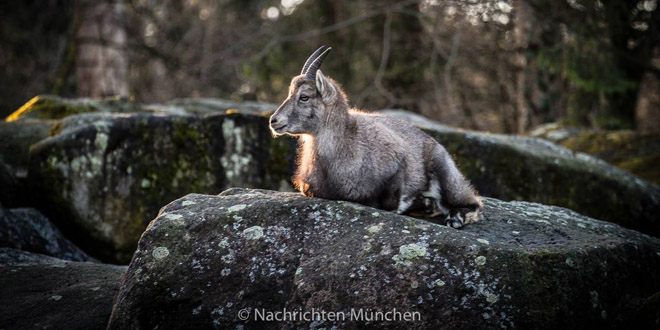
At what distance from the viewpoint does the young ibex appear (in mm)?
5480

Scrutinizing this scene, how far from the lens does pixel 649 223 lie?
854cm

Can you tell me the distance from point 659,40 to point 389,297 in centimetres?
1210

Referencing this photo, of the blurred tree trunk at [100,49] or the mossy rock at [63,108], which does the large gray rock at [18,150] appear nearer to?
the mossy rock at [63,108]

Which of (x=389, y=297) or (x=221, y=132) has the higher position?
(x=221, y=132)

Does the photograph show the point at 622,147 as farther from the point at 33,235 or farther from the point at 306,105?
the point at 33,235

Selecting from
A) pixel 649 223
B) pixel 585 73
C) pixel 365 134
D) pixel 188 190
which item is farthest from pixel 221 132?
pixel 585 73

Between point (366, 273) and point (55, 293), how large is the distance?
2857 millimetres

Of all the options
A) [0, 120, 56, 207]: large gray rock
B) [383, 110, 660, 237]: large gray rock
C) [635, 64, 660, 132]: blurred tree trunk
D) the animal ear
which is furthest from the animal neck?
[635, 64, 660, 132]: blurred tree trunk

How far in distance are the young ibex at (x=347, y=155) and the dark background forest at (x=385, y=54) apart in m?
8.20

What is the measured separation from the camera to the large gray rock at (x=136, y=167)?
801 cm

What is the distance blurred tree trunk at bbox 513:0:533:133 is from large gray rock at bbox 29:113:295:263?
9.12m

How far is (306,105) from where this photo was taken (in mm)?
5496

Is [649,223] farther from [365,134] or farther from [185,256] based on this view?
[185,256]

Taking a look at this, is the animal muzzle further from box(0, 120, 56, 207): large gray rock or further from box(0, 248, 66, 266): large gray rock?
box(0, 120, 56, 207): large gray rock
